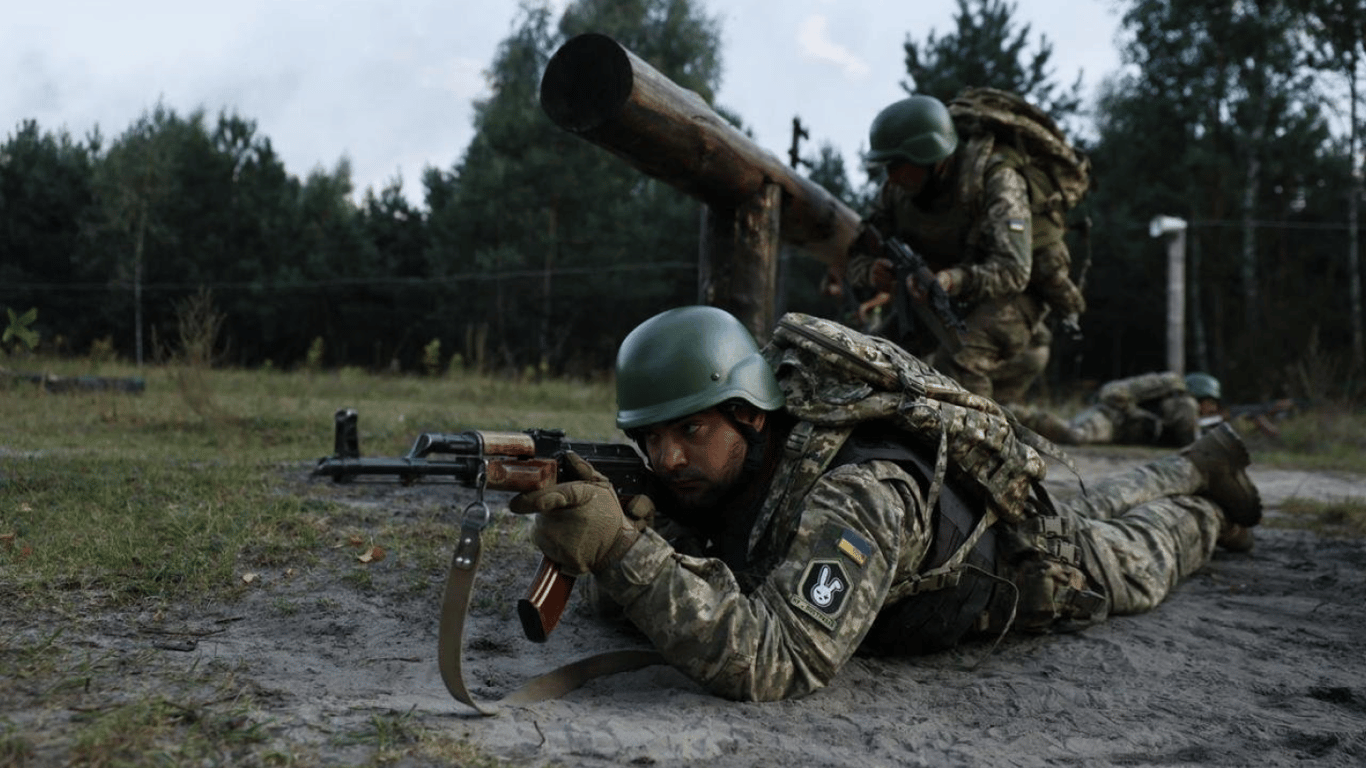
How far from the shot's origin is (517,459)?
101 inches

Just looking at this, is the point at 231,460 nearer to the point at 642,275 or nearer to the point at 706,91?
the point at 642,275

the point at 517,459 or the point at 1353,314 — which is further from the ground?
the point at 1353,314

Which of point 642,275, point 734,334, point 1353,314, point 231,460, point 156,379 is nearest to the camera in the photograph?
point 734,334

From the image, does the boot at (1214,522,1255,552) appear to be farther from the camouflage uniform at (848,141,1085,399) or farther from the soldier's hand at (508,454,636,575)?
the soldier's hand at (508,454,636,575)

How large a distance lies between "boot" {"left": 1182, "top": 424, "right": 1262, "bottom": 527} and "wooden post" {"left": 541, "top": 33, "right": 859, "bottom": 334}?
2023 millimetres

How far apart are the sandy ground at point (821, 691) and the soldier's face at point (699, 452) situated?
52 centimetres

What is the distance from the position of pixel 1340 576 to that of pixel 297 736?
433 centimetres

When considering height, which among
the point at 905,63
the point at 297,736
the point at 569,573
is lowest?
the point at 297,736

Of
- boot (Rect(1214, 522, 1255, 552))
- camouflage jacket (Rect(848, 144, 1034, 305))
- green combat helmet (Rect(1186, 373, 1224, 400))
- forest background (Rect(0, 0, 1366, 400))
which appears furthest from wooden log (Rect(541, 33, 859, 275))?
forest background (Rect(0, 0, 1366, 400))

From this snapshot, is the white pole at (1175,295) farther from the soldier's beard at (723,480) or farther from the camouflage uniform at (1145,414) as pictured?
the soldier's beard at (723,480)

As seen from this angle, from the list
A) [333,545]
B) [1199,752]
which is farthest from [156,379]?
[1199,752]

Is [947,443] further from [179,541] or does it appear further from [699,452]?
[179,541]

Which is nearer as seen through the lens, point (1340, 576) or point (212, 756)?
point (212, 756)

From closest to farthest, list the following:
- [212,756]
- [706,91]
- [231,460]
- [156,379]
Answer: [212,756] → [231,460] → [156,379] → [706,91]
